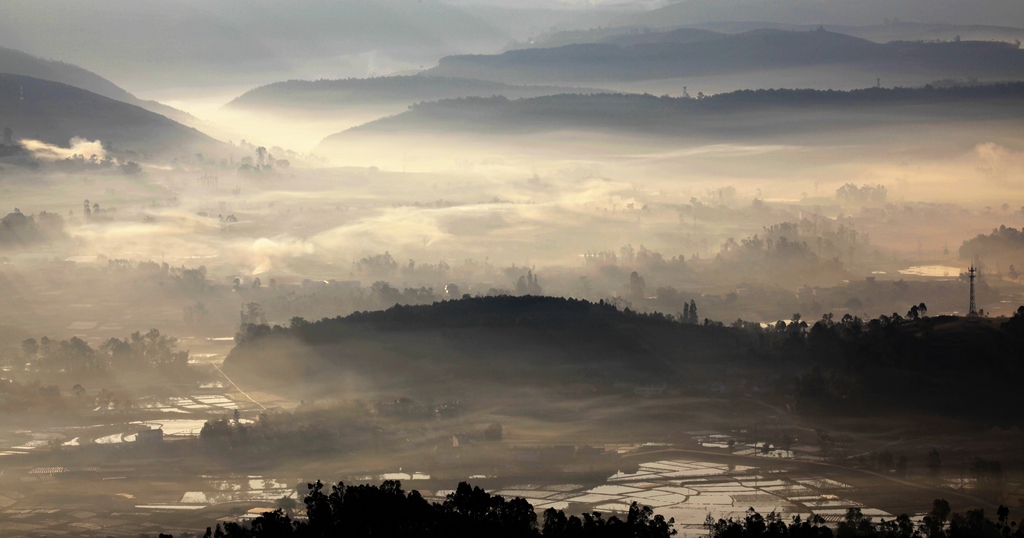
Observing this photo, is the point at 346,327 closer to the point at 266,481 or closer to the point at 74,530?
the point at 266,481

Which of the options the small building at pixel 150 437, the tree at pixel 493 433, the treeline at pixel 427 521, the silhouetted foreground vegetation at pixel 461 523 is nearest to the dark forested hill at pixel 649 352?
the tree at pixel 493 433

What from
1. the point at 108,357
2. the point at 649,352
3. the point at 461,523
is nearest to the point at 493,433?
the point at 649,352

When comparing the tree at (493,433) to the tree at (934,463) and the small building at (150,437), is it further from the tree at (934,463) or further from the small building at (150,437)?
the tree at (934,463)

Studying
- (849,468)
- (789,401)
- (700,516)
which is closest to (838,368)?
(789,401)

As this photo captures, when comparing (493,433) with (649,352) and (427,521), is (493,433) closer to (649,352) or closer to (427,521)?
(649,352)

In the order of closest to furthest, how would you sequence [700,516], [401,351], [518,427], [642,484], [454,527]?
1. [454,527]
2. [700,516]
3. [642,484]
4. [518,427]
5. [401,351]

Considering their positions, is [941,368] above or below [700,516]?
above
